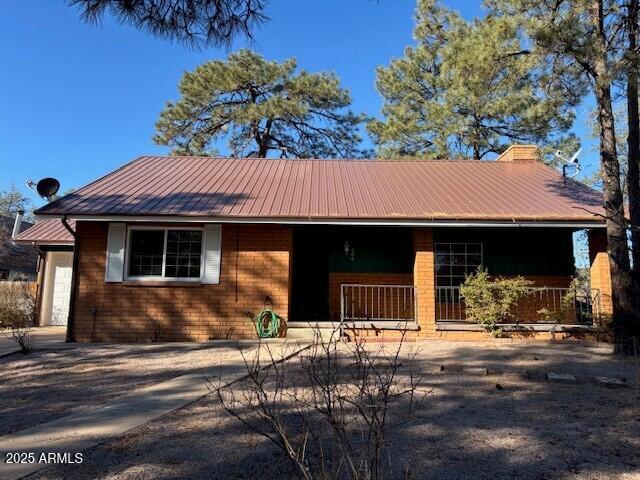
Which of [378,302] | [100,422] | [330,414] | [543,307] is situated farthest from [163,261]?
[330,414]

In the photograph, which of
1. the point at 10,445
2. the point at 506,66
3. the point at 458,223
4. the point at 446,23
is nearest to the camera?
the point at 10,445

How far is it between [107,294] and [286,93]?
15.5m

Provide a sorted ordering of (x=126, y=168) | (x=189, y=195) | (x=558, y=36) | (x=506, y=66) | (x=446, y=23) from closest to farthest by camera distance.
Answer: (x=558, y=36)
(x=506, y=66)
(x=189, y=195)
(x=126, y=168)
(x=446, y=23)

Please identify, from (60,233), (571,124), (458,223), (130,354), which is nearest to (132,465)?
(130,354)

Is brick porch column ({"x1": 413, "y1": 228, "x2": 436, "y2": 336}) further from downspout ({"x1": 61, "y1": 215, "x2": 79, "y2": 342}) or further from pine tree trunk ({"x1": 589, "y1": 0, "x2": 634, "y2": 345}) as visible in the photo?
downspout ({"x1": 61, "y1": 215, "x2": 79, "y2": 342})

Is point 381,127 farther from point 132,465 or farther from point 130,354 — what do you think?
point 132,465

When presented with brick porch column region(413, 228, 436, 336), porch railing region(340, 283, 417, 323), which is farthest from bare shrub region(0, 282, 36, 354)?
brick porch column region(413, 228, 436, 336)

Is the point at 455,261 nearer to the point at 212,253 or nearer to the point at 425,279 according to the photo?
the point at 425,279

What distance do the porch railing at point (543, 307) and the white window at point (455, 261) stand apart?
0.31 metres

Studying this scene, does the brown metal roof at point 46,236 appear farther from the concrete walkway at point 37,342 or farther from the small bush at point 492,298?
the small bush at point 492,298

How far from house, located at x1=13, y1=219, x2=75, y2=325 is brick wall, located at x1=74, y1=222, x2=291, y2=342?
19.2 ft

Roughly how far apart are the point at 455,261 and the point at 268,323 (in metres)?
5.20

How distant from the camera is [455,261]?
1294cm

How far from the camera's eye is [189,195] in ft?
40.1
